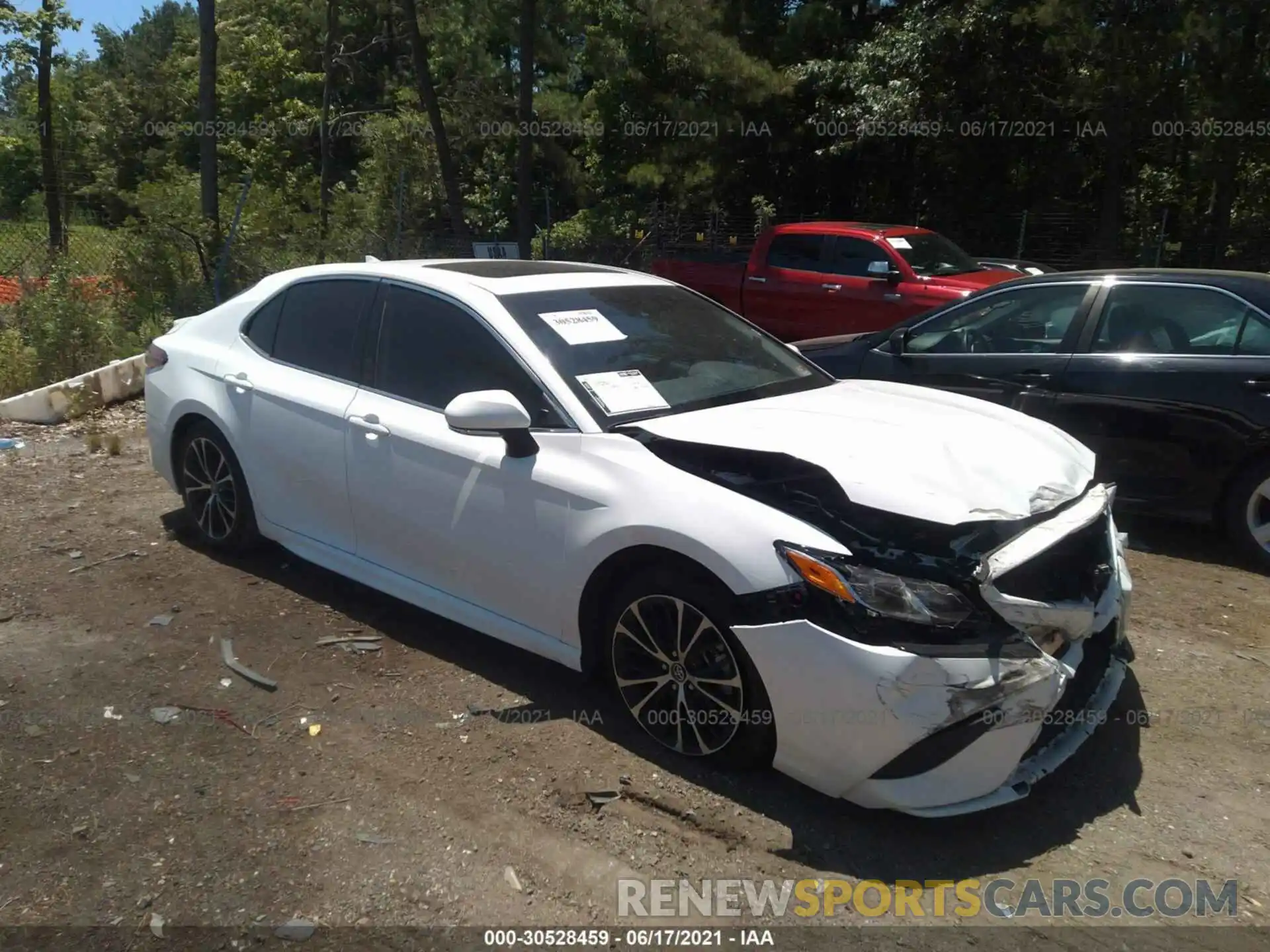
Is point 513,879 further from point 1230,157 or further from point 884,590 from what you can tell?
point 1230,157

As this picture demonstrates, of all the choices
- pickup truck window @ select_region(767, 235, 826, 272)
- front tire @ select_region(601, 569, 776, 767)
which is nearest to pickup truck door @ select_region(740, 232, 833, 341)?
pickup truck window @ select_region(767, 235, 826, 272)

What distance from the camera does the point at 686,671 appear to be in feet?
11.9

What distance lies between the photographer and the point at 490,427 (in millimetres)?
3906

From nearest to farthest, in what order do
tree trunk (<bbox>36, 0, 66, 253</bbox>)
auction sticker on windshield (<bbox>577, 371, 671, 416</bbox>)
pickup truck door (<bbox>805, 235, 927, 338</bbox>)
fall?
auction sticker on windshield (<bbox>577, 371, 671, 416</bbox>) → pickup truck door (<bbox>805, 235, 927, 338</bbox>) → tree trunk (<bbox>36, 0, 66, 253</bbox>)

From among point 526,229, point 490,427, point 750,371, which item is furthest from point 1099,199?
point 490,427

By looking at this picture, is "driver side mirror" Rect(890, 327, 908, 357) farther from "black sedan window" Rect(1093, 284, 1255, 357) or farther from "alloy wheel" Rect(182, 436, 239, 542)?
"alloy wheel" Rect(182, 436, 239, 542)

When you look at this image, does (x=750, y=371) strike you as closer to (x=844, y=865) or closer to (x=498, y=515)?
(x=498, y=515)

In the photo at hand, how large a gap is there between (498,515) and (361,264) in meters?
1.89

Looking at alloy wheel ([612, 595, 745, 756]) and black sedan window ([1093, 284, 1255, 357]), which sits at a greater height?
black sedan window ([1093, 284, 1255, 357])

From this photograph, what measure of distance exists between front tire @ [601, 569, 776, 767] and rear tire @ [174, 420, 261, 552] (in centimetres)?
245

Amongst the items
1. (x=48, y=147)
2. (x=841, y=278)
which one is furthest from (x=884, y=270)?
(x=48, y=147)

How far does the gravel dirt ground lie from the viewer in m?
3.16

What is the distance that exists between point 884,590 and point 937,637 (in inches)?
7.9

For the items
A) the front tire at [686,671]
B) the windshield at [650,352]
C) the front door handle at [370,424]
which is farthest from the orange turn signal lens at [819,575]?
the front door handle at [370,424]
